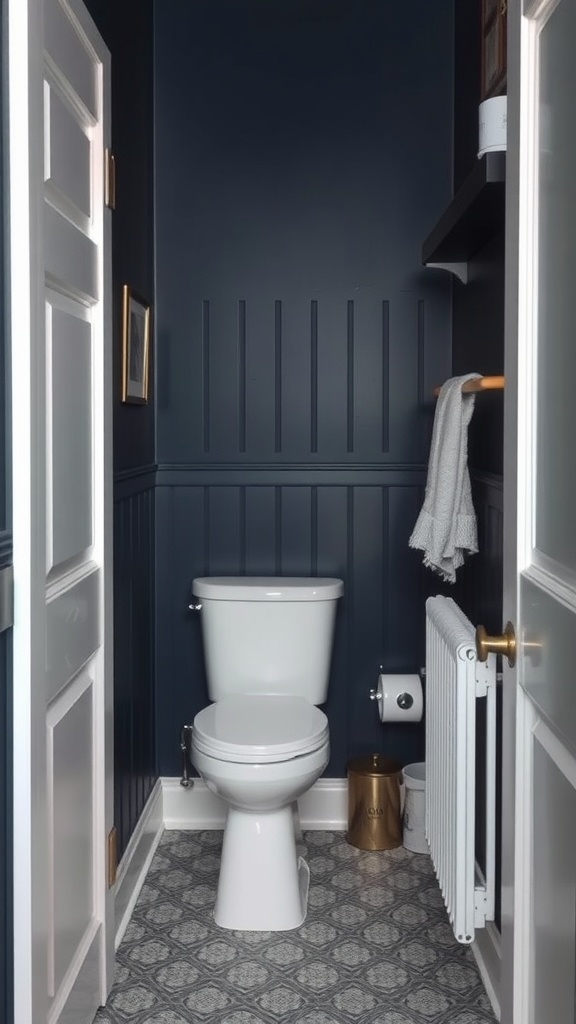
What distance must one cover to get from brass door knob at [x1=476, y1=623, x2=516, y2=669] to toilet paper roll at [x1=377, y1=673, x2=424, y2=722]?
5.01 ft

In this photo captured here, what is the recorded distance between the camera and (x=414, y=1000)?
2168 mm

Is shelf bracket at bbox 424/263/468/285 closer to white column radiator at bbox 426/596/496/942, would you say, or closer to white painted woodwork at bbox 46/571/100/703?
white column radiator at bbox 426/596/496/942

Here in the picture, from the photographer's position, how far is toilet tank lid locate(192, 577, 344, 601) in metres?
2.91

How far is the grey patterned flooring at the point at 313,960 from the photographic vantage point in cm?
212

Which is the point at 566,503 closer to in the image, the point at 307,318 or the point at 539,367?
the point at 539,367

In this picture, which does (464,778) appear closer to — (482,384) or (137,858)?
(482,384)

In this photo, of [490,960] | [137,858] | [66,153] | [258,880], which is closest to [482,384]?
[66,153]

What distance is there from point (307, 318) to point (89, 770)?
64.2 inches

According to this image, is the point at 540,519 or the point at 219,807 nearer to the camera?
the point at 540,519

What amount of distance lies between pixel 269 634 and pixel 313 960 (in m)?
0.92

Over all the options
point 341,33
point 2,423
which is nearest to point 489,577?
point 2,423

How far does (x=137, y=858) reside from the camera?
2.73m

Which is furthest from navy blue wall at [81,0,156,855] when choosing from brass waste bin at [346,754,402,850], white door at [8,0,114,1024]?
brass waste bin at [346,754,402,850]

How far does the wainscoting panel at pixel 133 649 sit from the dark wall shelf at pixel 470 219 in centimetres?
101
